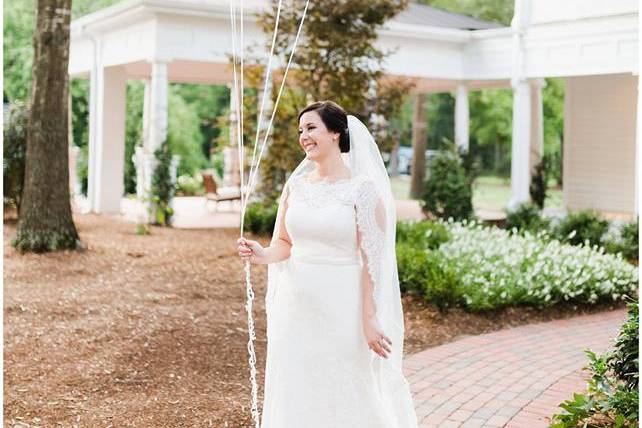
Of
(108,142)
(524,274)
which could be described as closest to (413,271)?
(524,274)

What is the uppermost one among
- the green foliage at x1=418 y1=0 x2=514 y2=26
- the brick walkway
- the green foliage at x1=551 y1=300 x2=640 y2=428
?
the green foliage at x1=418 y1=0 x2=514 y2=26

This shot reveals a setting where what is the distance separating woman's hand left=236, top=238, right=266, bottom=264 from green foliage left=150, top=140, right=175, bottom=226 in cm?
1101

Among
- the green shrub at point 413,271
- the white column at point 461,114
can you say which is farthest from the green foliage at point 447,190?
the green shrub at point 413,271

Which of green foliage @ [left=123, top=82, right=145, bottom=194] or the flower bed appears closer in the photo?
the flower bed

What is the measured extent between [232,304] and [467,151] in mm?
9463

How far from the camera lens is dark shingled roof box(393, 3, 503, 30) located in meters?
19.8

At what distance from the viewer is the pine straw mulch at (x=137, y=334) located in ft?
18.1

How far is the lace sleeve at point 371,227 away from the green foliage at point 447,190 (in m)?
11.3

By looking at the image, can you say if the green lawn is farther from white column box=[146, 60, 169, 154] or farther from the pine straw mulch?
the pine straw mulch

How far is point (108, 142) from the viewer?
17422 mm

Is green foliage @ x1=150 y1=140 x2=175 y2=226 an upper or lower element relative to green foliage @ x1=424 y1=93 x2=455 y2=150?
lower

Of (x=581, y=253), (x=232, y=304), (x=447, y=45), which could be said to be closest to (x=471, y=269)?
(x=581, y=253)

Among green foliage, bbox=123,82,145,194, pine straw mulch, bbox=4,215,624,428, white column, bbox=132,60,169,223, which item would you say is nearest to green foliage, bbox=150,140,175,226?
white column, bbox=132,60,169,223

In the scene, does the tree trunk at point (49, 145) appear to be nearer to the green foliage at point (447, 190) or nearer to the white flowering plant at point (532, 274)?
the white flowering plant at point (532, 274)
